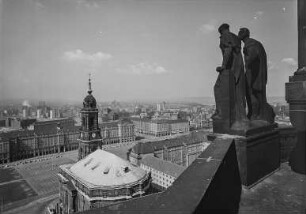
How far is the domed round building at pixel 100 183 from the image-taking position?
19.7m

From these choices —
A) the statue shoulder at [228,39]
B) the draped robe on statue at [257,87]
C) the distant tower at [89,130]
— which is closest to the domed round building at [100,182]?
the distant tower at [89,130]

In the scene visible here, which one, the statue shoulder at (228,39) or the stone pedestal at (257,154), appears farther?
the statue shoulder at (228,39)

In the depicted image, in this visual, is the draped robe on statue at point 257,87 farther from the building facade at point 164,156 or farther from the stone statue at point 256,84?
the building facade at point 164,156

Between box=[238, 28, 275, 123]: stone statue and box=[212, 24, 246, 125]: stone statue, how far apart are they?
0.58 meters

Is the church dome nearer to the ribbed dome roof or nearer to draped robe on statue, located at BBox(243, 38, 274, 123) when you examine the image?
the ribbed dome roof

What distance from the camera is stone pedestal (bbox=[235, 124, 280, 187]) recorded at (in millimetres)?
4352

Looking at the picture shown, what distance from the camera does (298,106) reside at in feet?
21.4

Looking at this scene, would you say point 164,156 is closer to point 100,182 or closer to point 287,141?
point 100,182

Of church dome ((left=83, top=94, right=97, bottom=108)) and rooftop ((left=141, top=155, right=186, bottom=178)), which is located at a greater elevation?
church dome ((left=83, top=94, right=97, bottom=108))

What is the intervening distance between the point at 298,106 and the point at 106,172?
18075mm

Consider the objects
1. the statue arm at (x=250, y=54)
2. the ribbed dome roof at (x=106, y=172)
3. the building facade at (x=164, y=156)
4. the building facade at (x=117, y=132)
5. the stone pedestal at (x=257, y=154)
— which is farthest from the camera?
the building facade at (x=117, y=132)

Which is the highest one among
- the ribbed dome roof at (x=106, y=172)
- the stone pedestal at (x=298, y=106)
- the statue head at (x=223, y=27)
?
the statue head at (x=223, y=27)

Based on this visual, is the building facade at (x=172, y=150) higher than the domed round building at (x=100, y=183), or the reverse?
the domed round building at (x=100, y=183)

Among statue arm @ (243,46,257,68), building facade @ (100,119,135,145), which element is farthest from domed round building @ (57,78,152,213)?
building facade @ (100,119,135,145)
